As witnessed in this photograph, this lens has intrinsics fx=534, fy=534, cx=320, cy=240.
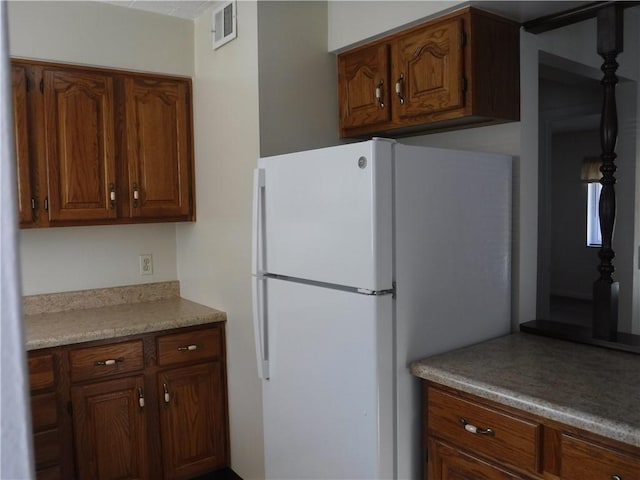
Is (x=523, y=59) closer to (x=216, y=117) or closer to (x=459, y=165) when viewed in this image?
(x=459, y=165)

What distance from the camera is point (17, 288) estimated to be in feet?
1.03

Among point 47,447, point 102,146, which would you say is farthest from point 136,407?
point 102,146

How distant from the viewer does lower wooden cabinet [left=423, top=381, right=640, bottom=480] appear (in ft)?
4.54

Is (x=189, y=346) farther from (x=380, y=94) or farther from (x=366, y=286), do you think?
(x=380, y=94)

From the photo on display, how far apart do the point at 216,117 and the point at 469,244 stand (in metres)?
1.49

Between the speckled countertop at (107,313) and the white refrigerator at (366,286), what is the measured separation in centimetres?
63

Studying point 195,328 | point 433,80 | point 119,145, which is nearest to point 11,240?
point 433,80

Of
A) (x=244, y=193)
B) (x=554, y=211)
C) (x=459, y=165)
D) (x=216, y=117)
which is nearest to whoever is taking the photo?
(x=459, y=165)

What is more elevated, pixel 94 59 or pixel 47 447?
pixel 94 59

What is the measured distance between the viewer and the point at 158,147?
293 centimetres

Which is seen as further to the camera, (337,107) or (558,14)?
(337,107)

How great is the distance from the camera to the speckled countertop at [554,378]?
54.9 inches

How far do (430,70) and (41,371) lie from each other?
2.10 m

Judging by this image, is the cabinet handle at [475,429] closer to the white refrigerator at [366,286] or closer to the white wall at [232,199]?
the white refrigerator at [366,286]
